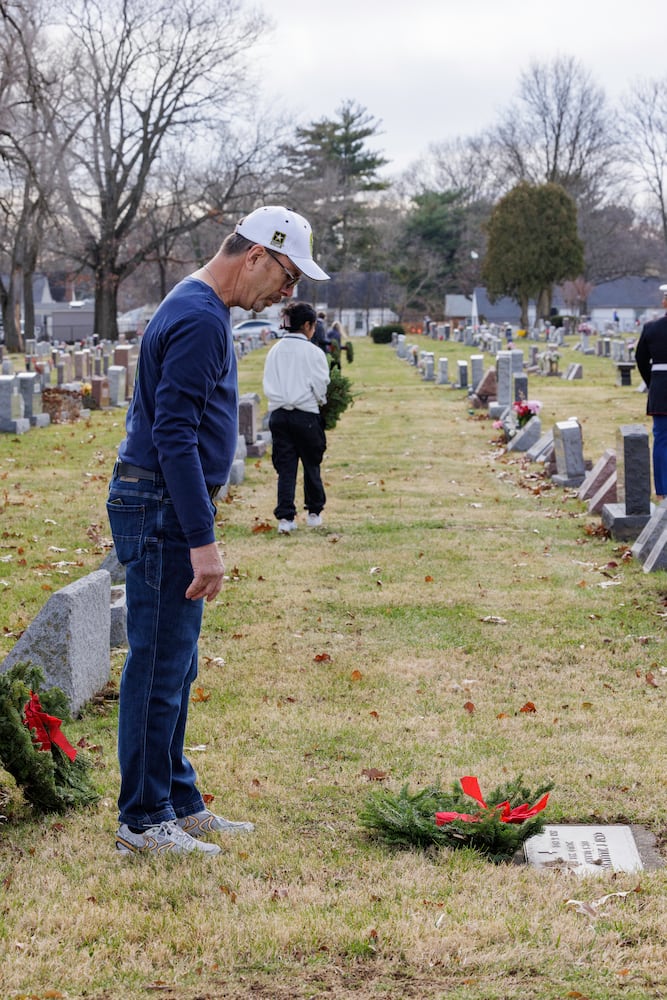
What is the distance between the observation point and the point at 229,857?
168 inches

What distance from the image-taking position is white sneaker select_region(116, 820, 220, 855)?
422cm

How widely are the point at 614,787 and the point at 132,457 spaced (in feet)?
8.04

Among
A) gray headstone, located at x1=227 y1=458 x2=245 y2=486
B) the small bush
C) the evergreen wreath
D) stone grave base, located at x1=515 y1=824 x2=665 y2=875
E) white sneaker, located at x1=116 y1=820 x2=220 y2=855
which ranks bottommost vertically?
stone grave base, located at x1=515 y1=824 x2=665 y2=875

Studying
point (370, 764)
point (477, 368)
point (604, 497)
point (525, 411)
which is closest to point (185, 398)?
point (370, 764)

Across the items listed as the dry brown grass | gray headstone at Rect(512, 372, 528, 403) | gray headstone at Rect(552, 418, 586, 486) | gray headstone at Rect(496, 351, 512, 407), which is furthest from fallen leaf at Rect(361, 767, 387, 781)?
gray headstone at Rect(496, 351, 512, 407)

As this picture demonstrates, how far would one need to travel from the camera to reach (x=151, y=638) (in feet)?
13.3

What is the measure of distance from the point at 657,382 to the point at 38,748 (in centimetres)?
749

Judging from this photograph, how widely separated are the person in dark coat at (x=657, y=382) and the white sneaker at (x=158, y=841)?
24.0ft

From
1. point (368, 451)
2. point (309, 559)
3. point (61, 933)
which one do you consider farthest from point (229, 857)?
point (368, 451)

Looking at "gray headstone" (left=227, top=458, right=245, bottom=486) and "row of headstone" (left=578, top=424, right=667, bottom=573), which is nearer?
"row of headstone" (left=578, top=424, right=667, bottom=573)

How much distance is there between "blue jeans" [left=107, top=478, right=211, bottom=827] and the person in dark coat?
23.9ft

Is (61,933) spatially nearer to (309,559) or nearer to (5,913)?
(5,913)

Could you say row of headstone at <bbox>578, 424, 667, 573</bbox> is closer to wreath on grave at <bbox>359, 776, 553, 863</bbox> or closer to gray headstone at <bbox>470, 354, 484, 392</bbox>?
wreath on grave at <bbox>359, 776, 553, 863</bbox>

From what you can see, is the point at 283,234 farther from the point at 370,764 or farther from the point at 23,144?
the point at 23,144
